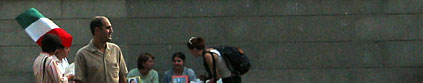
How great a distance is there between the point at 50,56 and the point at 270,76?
5.68 m

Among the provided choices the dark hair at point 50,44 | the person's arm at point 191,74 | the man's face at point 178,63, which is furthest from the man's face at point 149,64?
the dark hair at point 50,44

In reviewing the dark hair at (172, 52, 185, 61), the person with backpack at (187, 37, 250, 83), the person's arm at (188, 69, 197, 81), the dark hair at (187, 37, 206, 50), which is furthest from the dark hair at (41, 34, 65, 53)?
the dark hair at (172, 52, 185, 61)

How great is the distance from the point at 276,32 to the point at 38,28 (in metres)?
4.87

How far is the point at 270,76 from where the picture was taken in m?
12.0

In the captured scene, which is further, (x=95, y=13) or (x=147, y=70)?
(x=95, y=13)

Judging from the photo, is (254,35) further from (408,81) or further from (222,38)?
(408,81)

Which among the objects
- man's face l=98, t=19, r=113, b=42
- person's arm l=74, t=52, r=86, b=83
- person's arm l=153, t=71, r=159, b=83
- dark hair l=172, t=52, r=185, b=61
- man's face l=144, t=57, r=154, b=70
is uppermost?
man's face l=98, t=19, r=113, b=42

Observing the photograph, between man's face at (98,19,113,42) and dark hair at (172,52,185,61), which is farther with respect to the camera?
dark hair at (172,52,185,61)

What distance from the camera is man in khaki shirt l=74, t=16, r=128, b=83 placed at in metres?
6.48

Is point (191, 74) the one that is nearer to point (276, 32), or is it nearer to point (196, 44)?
point (276, 32)

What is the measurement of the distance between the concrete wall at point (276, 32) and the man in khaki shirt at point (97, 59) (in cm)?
539

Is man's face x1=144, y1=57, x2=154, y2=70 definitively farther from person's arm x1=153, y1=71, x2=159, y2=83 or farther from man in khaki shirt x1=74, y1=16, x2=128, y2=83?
man in khaki shirt x1=74, y1=16, x2=128, y2=83

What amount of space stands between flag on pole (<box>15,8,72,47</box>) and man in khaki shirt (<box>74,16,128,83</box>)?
145 cm

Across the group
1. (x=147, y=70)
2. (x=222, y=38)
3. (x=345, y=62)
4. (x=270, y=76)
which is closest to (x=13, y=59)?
(x=147, y=70)
